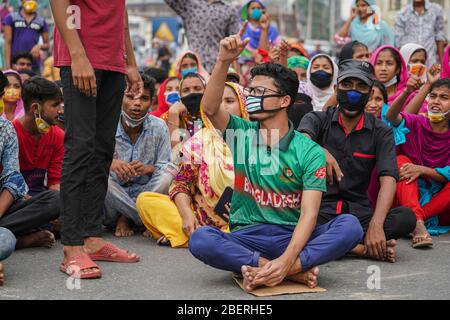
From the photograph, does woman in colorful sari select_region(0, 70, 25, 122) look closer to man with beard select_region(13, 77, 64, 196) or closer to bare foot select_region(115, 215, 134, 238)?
man with beard select_region(13, 77, 64, 196)

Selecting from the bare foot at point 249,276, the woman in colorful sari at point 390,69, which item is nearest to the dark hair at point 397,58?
the woman in colorful sari at point 390,69

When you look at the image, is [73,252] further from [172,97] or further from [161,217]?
[172,97]

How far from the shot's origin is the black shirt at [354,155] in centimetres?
550

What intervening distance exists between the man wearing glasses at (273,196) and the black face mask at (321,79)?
3298 mm

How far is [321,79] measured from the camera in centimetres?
788

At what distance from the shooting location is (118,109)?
4.95 m

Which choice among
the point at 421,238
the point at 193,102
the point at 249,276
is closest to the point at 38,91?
the point at 193,102

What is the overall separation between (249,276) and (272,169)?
701 millimetres

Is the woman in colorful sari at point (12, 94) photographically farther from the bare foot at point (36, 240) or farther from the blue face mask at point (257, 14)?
the blue face mask at point (257, 14)

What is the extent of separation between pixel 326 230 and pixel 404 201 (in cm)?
180

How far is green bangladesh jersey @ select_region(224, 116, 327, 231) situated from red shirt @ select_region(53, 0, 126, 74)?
867 mm

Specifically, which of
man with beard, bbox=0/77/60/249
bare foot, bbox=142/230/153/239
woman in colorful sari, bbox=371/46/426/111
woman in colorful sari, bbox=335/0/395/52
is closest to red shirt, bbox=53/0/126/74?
man with beard, bbox=0/77/60/249

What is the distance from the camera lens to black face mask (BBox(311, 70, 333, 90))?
788 cm
